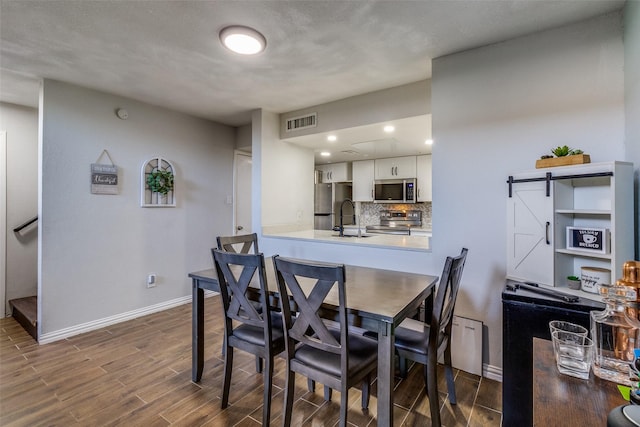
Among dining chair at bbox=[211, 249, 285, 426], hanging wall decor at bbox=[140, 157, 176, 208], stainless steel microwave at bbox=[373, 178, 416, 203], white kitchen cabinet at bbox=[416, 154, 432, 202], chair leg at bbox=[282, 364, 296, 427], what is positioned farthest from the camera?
stainless steel microwave at bbox=[373, 178, 416, 203]

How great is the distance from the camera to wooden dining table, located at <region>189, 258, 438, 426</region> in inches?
53.4

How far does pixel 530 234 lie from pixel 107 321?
3.98 metres

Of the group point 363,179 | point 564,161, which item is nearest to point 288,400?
point 564,161

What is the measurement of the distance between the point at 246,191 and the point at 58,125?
7.70 feet

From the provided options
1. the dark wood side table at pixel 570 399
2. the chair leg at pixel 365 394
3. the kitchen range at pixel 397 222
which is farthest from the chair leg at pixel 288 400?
the kitchen range at pixel 397 222

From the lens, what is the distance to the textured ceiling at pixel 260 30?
174 centimetres

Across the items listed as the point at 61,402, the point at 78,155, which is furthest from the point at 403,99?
the point at 61,402

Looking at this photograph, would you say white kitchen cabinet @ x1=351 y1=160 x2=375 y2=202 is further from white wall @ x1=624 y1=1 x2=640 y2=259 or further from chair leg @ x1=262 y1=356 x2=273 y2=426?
chair leg @ x1=262 y1=356 x2=273 y2=426

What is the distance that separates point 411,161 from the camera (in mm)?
4992

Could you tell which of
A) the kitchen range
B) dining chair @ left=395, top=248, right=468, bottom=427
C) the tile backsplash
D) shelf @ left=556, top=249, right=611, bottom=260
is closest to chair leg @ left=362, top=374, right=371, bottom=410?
dining chair @ left=395, top=248, right=468, bottom=427

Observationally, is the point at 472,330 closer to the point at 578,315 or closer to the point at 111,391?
the point at 578,315

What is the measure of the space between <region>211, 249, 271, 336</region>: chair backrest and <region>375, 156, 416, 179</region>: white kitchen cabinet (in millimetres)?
3894

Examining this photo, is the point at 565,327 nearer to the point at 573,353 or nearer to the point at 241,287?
the point at 573,353

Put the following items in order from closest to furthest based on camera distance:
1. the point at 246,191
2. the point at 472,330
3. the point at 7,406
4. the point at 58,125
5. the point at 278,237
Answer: the point at 7,406, the point at 472,330, the point at 58,125, the point at 278,237, the point at 246,191
